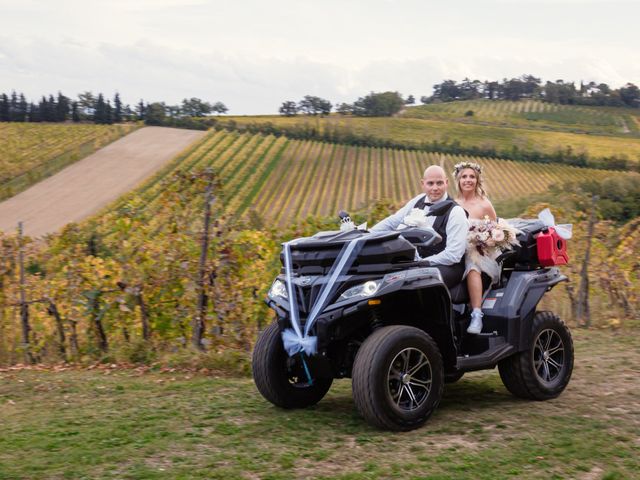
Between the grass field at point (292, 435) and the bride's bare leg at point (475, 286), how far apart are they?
35.2 inches

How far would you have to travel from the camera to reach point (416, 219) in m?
6.57

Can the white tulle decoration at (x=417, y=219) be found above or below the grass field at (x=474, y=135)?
below

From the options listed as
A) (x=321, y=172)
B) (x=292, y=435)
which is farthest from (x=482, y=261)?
(x=321, y=172)

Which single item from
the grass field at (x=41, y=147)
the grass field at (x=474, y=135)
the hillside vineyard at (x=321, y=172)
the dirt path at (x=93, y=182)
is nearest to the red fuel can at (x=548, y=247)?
the dirt path at (x=93, y=182)

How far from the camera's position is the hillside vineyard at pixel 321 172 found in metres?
54.1

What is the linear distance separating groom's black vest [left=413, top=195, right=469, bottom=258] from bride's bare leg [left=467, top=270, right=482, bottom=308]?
1.10ft

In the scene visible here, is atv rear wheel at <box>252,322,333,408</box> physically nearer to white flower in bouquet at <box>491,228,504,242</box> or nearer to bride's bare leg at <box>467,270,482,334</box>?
bride's bare leg at <box>467,270,482,334</box>

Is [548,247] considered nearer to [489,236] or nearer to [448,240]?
[489,236]

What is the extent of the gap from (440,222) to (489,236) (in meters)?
0.43

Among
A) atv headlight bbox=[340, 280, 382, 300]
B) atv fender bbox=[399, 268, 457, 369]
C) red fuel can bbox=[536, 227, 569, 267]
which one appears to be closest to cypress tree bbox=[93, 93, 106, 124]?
red fuel can bbox=[536, 227, 569, 267]

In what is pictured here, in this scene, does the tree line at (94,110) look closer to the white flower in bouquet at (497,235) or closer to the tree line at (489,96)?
the tree line at (489,96)

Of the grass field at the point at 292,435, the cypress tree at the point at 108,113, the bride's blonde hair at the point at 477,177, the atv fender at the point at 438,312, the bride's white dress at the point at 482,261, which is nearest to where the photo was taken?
the grass field at the point at 292,435

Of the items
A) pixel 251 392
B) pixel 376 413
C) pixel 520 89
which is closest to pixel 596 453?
pixel 376 413

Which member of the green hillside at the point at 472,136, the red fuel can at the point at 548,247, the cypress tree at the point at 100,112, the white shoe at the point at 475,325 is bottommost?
the white shoe at the point at 475,325
